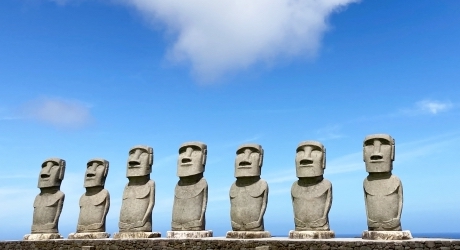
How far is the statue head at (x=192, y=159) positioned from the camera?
16.8 m

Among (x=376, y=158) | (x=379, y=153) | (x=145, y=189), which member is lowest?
(x=145, y=189)

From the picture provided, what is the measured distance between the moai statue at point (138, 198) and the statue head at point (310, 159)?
4.53 metres

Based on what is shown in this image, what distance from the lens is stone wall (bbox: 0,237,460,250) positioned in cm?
1337

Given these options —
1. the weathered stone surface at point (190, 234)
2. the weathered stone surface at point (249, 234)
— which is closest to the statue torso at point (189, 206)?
the weathered stone surface at point (190, 234)

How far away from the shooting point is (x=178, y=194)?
1697 centimetres

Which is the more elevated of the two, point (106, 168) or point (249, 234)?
point (106, 168)

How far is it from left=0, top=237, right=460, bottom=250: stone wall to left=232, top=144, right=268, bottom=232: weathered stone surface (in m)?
0.78

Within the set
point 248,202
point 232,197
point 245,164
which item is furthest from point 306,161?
point 232,197

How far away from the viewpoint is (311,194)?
15352 mm

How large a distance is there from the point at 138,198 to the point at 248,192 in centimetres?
340

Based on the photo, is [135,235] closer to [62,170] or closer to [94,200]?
[94,200]

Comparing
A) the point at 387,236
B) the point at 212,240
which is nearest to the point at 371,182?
the point at 387,236

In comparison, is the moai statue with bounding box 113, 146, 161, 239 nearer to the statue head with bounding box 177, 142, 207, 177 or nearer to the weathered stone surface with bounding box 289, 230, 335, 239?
the statue head with bounding box 177, 142, 207, 177

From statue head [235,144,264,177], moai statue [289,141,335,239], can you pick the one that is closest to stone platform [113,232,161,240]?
statue head [235,144,264,177]
